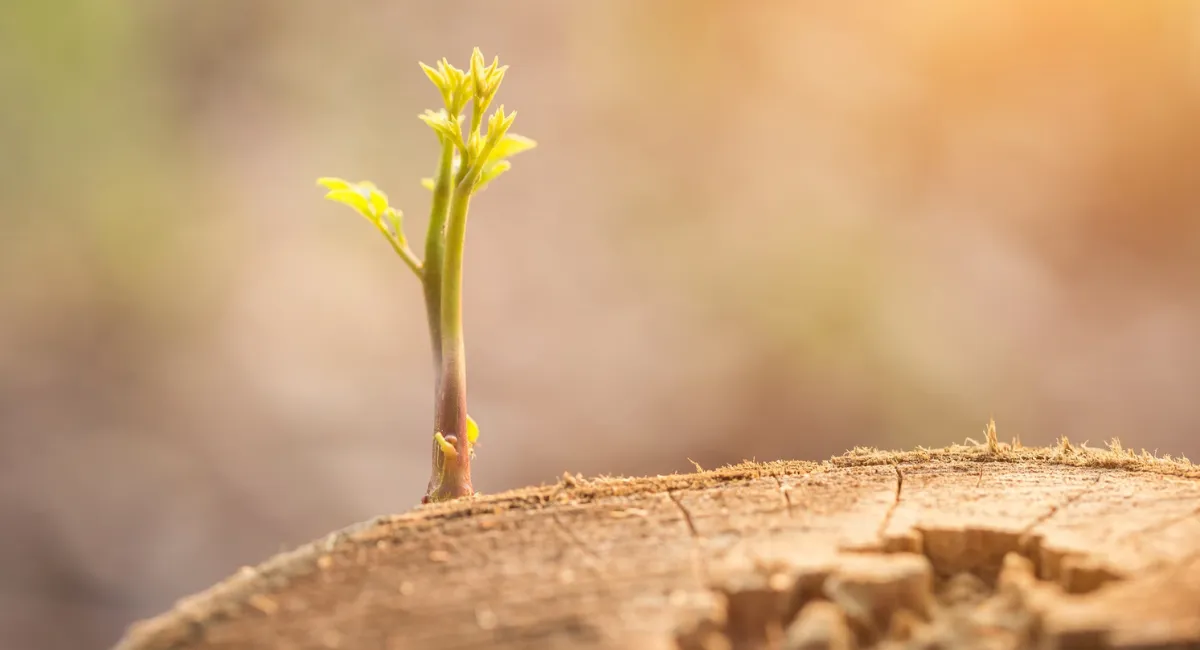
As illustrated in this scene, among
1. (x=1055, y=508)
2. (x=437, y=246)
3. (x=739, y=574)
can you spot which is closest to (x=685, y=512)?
(x=739, y=574)

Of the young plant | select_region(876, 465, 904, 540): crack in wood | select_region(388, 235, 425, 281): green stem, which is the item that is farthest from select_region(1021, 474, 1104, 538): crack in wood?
select_region(388, 235, 425, 281): green stem

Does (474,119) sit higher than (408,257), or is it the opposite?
(474,119)

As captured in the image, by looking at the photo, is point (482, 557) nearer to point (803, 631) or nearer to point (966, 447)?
point (803, 631)

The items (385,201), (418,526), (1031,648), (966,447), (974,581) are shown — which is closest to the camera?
(1031,648)

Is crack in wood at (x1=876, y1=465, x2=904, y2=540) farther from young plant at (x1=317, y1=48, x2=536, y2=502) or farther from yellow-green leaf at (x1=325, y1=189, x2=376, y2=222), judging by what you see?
yellow-green leaf at (x1=325, y1=189, x2=376, y2=222)

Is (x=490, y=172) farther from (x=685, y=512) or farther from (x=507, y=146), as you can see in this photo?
(x=685, y=512)

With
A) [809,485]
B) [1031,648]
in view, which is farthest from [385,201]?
[1031,648]

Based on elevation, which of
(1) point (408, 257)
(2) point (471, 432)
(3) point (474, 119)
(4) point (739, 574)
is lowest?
(4) point (739, 574)

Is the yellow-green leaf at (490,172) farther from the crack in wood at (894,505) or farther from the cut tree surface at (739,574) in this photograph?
the crack in wood at (894,505)
